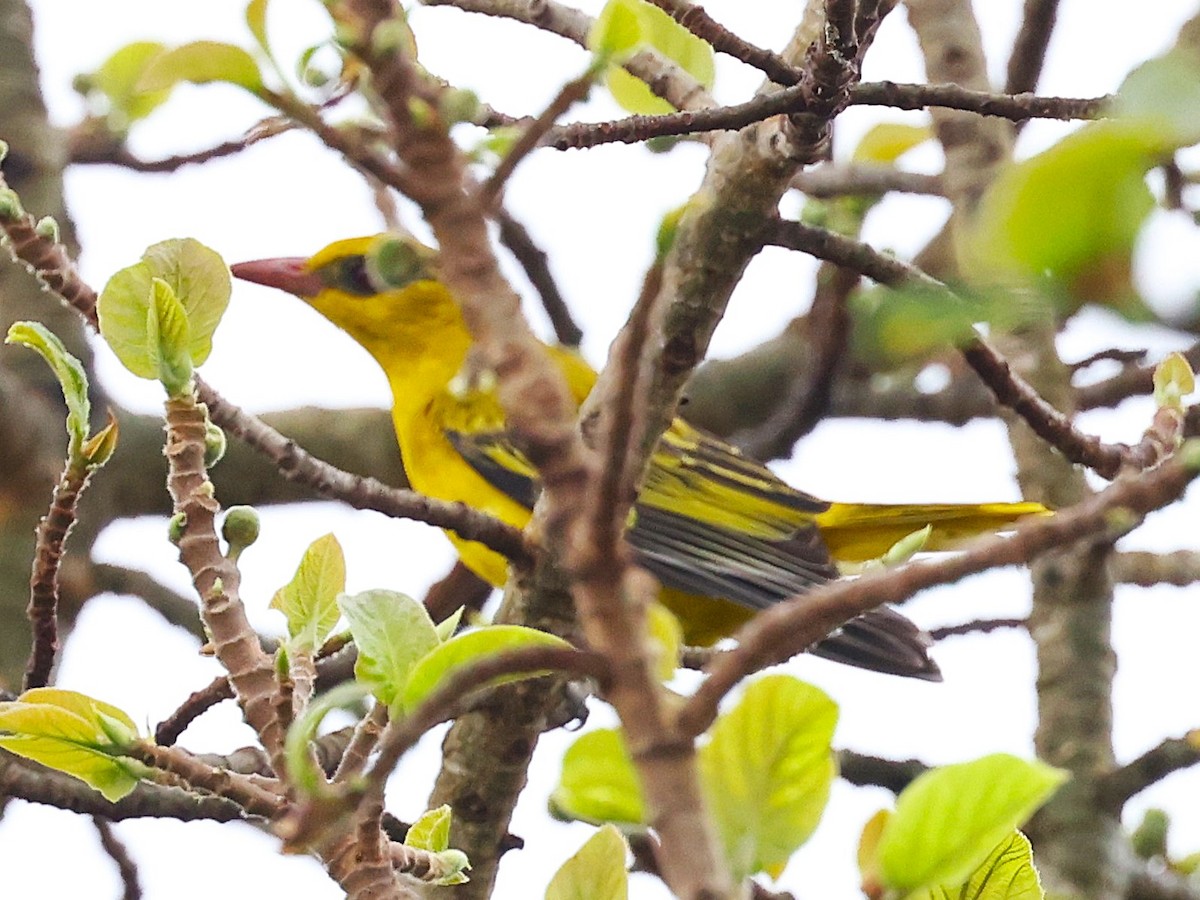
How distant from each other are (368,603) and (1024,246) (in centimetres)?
77

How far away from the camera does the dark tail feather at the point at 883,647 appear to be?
2576 millimetres

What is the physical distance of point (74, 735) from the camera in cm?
105

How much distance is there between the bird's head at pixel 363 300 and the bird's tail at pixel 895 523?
0.95 meters

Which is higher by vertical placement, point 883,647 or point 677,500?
point 677,500

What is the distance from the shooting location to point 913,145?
2873 millimetres

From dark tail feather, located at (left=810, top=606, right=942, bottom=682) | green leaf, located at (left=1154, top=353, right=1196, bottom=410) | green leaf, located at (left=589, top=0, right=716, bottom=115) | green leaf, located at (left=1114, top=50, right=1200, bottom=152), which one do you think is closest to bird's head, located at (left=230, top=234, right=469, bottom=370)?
dark tail feather, located at (left=810, top=606, right=942, bottom=682)

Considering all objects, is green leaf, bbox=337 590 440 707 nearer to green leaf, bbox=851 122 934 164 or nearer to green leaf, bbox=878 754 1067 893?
green leaf, bbox=878 754 1067 893

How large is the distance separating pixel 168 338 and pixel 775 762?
23.2 inches

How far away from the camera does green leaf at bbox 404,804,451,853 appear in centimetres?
121

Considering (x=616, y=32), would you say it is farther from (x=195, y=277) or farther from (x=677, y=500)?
(x=677, y=500)

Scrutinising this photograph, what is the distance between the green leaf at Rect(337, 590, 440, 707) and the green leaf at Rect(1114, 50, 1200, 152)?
738mm

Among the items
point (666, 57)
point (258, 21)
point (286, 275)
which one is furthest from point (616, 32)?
point (286, 275)

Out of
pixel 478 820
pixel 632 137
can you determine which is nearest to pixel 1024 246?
pixel 632 137

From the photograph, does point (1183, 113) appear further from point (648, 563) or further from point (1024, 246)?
point (648, 563)
